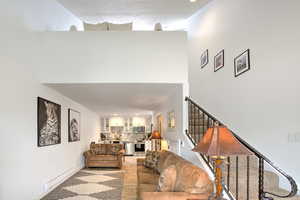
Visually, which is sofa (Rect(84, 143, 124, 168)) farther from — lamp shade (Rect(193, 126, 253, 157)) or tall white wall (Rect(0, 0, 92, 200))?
lamp shade (Rect(193, 126, 253, 157))

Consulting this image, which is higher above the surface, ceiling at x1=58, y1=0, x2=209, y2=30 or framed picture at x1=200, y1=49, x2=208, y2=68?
ceiling at x1=58, y1=0, x2=209, y2=30

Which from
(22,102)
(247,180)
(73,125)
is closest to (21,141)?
(22,102)

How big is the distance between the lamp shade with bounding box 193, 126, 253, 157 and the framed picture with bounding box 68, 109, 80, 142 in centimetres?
543

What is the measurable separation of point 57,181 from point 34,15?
3690mm

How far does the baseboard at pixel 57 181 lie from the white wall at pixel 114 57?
2.19m

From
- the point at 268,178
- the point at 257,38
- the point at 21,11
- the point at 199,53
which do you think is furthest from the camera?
the point at 199,53

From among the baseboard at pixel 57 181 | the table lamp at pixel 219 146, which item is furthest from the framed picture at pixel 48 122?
the table lamp at pixel 219 146

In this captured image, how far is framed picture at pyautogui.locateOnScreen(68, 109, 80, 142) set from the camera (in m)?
7.14

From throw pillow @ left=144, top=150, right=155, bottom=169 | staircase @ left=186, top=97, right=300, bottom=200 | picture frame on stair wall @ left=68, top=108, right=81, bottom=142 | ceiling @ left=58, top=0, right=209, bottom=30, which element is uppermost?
ceiling @ left=58, top=0, right=209, bottom=30

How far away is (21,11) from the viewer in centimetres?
407

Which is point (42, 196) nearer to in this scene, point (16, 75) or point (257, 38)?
point (16, 75)

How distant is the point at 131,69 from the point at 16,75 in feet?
6.26

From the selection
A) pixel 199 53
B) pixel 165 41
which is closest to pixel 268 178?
pixel 165 41

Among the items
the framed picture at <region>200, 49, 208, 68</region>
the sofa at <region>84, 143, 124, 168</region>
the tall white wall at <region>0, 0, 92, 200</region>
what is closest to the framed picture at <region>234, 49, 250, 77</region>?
the framed picture at <region>200, 49, 208, 68</region>
